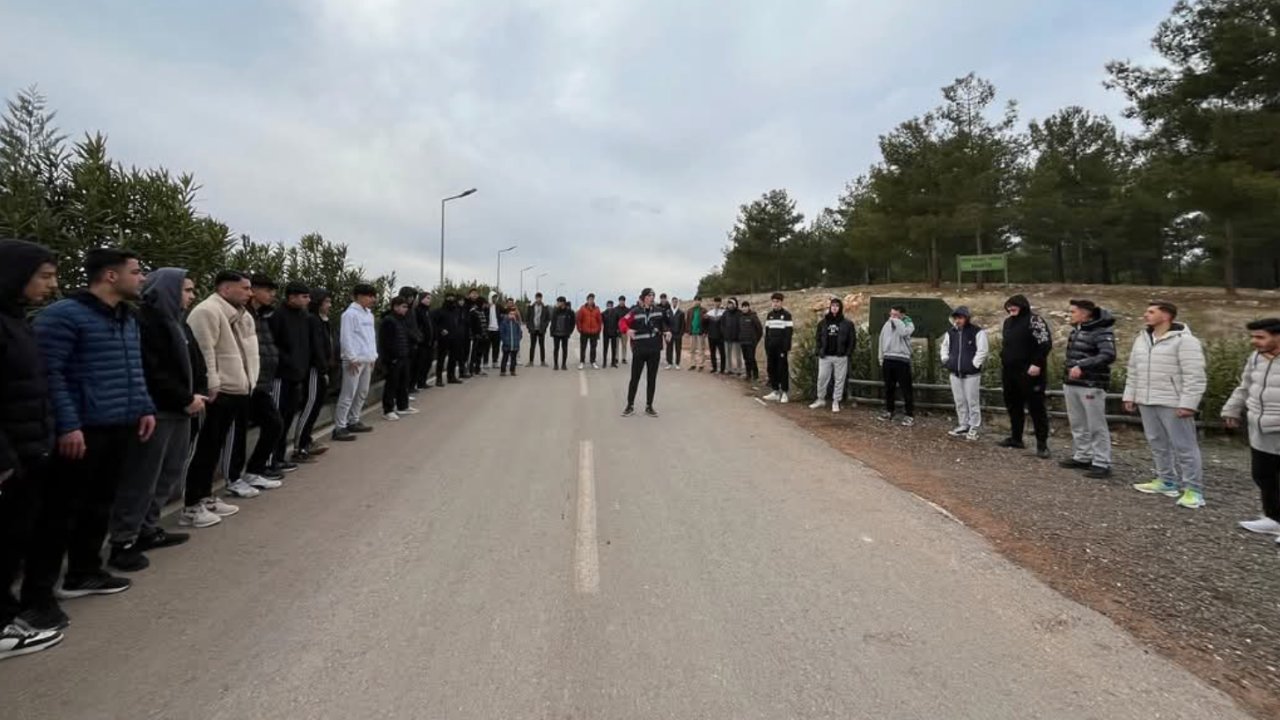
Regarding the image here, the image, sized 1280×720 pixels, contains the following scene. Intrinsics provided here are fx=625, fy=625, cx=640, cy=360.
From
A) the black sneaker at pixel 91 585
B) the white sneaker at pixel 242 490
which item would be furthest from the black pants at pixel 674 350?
the black sneaker at pixel 91 585

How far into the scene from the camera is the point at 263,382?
235 inches

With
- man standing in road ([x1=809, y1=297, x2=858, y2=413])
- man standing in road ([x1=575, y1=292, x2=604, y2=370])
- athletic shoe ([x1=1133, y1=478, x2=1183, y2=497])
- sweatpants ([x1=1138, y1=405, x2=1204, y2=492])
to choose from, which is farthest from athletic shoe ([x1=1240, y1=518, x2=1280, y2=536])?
man standing in road ([x1=575, y1=292, x2=604, y2=370])

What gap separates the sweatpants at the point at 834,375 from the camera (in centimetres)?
1087

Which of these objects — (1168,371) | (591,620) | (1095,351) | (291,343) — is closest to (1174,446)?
(1168,371)

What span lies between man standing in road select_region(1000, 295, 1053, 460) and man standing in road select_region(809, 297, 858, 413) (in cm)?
270

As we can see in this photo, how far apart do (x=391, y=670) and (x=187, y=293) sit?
11.9ft

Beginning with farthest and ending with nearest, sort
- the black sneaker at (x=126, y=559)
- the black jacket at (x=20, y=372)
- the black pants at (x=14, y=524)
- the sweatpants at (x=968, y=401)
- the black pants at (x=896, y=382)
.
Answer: the black pants at (x=896, y=382)
the sweatpants at (x=968, y=401)
the black sneaker at (x=126, y=559)
the black pants at (x=14, y=524)
the black jacket at (x=20, y=372)

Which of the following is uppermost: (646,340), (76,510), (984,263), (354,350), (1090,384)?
(984,263)

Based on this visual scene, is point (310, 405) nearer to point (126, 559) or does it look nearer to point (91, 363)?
point (126, 559)

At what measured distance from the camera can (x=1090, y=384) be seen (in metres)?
6.99

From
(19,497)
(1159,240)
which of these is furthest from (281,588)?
(1159,240)

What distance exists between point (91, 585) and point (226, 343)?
2.01m

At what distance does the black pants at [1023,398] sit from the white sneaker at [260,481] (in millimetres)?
8609

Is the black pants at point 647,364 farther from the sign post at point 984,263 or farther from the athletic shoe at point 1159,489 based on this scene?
the sign post at point 984,263
